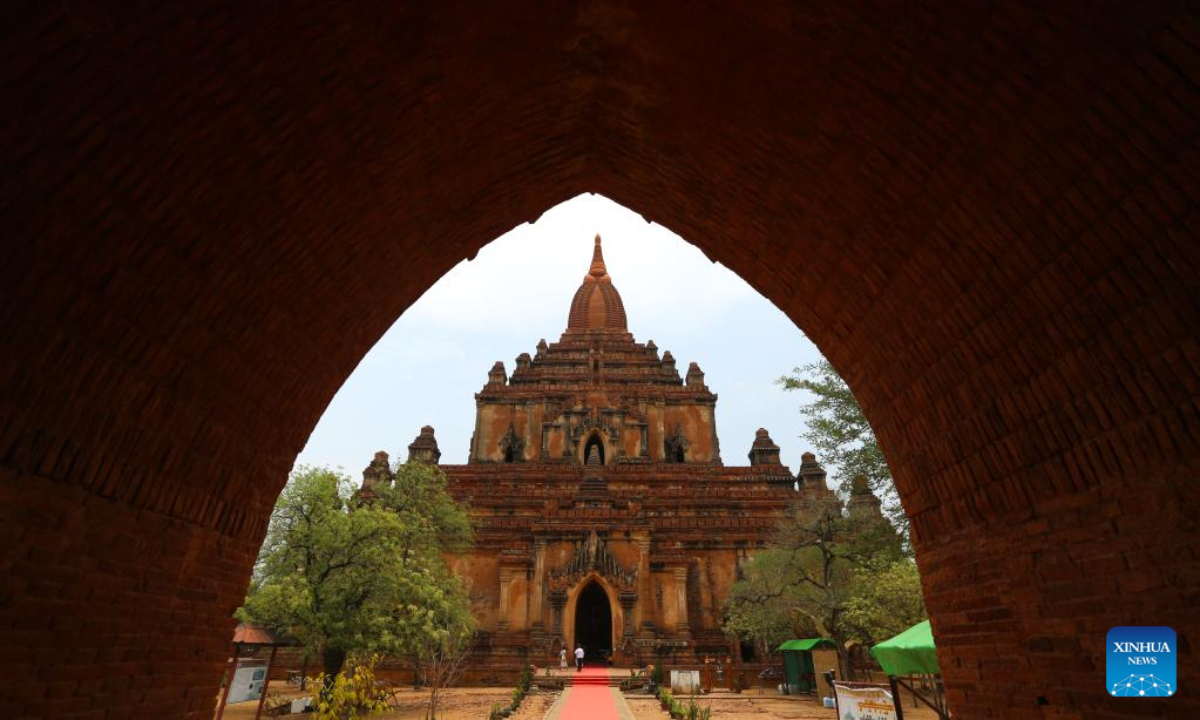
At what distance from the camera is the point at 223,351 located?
436 cm

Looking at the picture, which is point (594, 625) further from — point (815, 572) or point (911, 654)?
point (911, 654)

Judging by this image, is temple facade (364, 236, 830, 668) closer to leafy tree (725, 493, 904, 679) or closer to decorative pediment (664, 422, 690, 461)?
decorative pediment (664, 422, 690, 461)

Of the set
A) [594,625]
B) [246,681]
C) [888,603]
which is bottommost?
[246,681]

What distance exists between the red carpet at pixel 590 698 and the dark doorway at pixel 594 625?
5.05 metres

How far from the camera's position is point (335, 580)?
17828 mm

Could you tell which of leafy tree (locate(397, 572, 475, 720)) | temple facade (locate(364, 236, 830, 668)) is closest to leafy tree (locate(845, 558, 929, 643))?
temple facade (locate(364, 236, 830, 668))

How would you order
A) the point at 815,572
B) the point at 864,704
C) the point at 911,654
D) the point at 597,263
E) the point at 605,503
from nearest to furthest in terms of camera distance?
1. the point at 911,654
2. the point at 864,704
3. the point at 815,572
4. the point at 605,503
5. the point at 597,263

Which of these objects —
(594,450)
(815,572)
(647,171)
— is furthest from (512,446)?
(647,171)

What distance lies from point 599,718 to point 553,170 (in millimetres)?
14514

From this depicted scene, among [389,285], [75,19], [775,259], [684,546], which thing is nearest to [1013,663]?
[775,259]

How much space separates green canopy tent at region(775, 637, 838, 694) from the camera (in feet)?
73.4

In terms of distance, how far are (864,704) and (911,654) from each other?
1.79 m

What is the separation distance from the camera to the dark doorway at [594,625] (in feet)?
105

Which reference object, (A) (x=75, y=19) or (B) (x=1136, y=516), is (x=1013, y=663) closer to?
(B) (x=1136, y=516)
